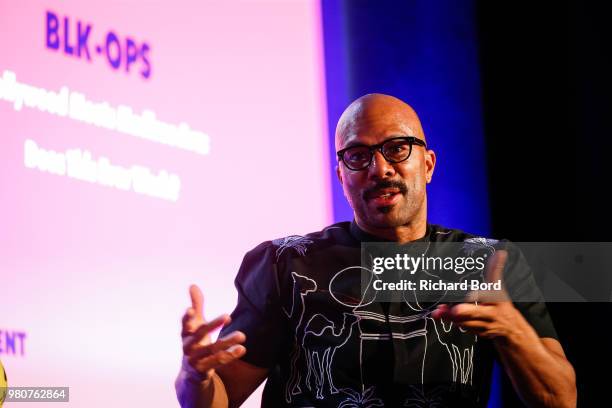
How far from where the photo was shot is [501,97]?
345 centimetres

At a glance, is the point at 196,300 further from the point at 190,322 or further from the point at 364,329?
the point at 364,329

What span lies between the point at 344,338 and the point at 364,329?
0.18ft

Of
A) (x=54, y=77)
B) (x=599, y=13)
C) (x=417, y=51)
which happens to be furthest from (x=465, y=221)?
(x=54, y=77)

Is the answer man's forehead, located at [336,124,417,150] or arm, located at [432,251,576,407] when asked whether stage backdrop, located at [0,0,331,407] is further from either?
arm, located at [432,251,576,407]

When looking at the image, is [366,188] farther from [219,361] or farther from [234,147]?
[234,147]

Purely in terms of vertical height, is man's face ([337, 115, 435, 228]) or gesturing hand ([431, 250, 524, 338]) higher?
man's face ([337, 115, 435, 228])

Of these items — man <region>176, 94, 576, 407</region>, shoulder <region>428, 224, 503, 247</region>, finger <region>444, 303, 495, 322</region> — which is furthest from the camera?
shoulder <region>428, 224, 503, 247</region>

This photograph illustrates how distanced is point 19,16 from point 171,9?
567 mm

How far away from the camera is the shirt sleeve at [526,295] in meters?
1.96

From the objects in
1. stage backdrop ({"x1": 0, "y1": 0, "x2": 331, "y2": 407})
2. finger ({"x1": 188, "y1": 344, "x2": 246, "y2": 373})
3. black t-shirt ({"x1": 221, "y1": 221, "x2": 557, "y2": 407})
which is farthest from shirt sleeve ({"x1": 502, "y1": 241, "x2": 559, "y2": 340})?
stage backdrop ({"x1": 0, "y1": 0, "x2": 331, "y2": 407})

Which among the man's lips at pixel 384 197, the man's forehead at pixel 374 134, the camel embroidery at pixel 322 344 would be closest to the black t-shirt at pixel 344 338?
the camel embroidery at pixel 322 344

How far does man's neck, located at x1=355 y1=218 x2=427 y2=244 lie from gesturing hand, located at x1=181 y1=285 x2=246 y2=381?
0.62m

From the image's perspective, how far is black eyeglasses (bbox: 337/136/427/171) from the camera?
208 centimetres

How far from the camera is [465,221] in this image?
3.41 m
